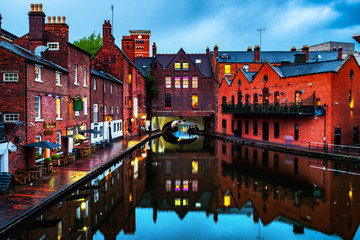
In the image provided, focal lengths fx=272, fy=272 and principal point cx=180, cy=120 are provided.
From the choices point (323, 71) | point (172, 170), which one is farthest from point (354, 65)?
point (172, 170)

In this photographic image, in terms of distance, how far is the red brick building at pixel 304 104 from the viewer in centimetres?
2522

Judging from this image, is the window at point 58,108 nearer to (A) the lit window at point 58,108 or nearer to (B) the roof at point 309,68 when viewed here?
(A) the lit window at point 58,108

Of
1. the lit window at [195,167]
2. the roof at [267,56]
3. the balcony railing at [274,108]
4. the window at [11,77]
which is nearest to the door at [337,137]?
the balcony railing at [274,108]

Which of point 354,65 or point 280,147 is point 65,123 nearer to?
point 280,147

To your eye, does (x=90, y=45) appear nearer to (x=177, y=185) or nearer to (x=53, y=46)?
(x=53, y=46)

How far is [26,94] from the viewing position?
50.2 feet

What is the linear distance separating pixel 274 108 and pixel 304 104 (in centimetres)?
321

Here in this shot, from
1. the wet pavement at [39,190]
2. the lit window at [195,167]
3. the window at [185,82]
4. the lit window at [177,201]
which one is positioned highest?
the window at [185,82]

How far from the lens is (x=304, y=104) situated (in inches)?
1078

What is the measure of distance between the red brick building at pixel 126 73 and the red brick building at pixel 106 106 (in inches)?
63.7

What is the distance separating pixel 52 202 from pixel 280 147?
2204cm

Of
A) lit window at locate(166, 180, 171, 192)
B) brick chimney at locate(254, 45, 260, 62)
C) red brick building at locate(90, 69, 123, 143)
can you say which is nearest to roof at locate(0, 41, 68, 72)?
red brick building at locate(90, 69, 123, 143)

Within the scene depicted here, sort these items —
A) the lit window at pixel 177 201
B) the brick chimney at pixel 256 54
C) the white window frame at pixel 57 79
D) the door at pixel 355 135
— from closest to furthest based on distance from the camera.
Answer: the lit window at pixel 177 201, the white window frame at pixel 57 79, the door at pixel 355 135, the brick chimney at pixel 256 54

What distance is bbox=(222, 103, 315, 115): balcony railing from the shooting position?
1042 inches
